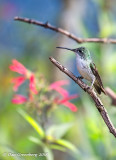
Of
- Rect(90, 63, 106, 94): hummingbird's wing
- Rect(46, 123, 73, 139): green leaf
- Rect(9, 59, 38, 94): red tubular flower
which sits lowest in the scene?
Rect(46, 123, 73, 139): green leaf

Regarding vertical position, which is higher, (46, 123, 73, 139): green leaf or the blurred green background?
the blurred green background

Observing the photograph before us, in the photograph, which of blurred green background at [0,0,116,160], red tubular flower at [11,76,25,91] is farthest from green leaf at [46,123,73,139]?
red tubular flower at [11,76,25,91]

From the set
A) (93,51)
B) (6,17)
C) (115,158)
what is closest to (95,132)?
(115,158)

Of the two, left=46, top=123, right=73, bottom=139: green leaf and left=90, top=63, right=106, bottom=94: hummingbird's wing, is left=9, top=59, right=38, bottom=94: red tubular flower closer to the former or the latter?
left=46, top=123, right=73, bottom=139: green leaf

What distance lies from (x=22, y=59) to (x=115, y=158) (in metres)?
1.50

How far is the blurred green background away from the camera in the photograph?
75.3 inches

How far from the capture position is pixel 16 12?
366 cm

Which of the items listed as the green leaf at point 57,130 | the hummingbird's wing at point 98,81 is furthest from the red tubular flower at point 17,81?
the hummingbird's wing at point 98,81

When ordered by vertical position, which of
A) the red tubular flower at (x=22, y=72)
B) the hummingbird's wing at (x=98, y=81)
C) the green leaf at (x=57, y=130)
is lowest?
the green leaf at (x=57, y=130)

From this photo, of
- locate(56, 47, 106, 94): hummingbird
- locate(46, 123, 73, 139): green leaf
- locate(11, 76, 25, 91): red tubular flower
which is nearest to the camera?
locate(56, 47, 106, 94): hummingbird

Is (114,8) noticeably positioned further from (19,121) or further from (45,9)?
(19,121)

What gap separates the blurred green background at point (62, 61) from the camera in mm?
1912

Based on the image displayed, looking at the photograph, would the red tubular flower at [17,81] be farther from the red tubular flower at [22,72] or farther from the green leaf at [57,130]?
the green leaf at [57,130]

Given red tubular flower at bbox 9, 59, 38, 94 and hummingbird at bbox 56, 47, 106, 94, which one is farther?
red tubular flower at bbox 9, 59, 38, 94
